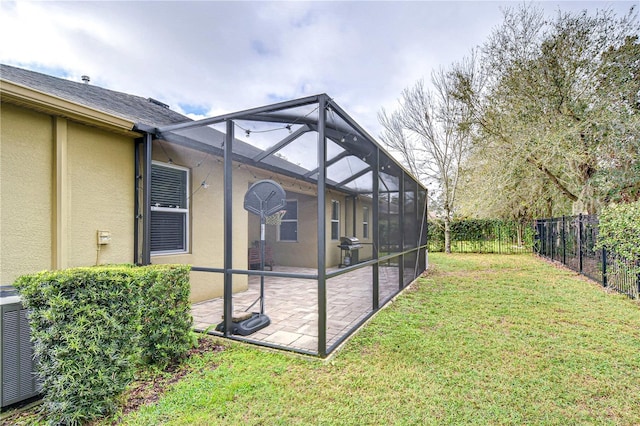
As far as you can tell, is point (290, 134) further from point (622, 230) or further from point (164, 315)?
point (622, 230)

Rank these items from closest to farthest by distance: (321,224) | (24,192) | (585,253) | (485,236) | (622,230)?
1. (24,192)
2. (321,224)
3. (622,230)
4. (585,253)
5. (485,236)

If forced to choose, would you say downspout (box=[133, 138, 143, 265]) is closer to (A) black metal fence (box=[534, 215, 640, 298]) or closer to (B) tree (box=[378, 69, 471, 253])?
(A) black metal fence (box=[534, 215, 640, 298])

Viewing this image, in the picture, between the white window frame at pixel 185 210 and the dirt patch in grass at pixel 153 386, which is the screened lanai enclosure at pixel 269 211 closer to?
the white window frame at pixel 185 210

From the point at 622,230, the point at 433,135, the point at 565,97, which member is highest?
the point at 433,135

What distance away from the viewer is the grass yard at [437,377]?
2.22 m

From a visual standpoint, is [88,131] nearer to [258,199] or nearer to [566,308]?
[258,199]

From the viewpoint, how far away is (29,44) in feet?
15.3

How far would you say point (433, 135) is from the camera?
15289 millimetres

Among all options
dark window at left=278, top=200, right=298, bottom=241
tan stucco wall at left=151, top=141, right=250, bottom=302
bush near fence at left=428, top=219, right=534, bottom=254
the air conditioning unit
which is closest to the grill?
dark window at left=278, top=200, right=298, bottom=241

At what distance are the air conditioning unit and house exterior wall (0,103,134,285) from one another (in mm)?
1032

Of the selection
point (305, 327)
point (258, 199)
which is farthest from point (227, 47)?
point (305, 327)

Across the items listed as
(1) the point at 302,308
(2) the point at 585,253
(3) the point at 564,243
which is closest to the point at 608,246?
(2) the point at 585,253

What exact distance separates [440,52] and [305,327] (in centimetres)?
1240

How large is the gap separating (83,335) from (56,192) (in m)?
2.02
